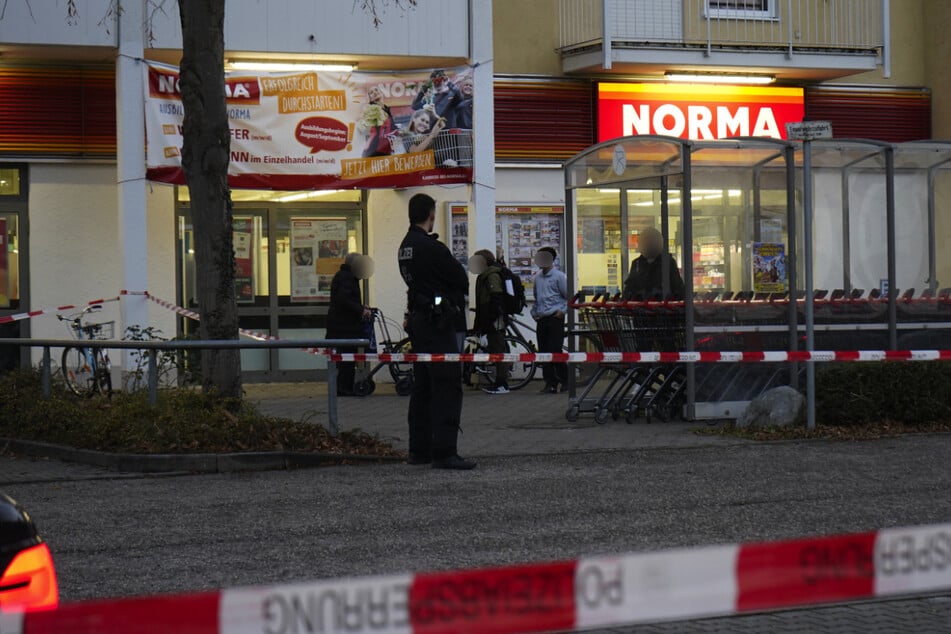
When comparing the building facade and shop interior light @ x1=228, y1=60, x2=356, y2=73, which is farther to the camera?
shop interior light @ x1=228, y1=60, x2=356, y2=73

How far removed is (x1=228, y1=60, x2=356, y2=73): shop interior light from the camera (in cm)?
1842

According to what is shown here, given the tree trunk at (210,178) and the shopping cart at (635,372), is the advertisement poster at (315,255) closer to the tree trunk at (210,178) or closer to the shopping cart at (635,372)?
the shopping cart at (635,372)

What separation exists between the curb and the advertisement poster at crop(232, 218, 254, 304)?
8.50 metres

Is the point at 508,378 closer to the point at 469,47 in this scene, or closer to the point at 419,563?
the point at 469,47

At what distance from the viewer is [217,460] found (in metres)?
11.0

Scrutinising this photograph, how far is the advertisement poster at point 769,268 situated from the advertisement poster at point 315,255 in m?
7.53

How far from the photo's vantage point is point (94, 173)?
61.7ft

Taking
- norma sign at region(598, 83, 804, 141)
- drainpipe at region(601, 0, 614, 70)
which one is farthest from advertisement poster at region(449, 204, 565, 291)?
drainpipe at region(601, 0, 614, 70)

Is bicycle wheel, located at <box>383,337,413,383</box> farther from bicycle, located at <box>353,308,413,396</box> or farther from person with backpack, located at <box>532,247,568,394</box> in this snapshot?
person with backpack, located at <box>532,247,568,394</box>

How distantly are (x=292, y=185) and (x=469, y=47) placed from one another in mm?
2908

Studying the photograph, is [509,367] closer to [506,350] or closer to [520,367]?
[506,350]

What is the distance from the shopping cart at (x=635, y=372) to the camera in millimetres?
14109

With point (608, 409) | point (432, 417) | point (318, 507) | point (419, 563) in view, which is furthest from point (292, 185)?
point (419, 563)

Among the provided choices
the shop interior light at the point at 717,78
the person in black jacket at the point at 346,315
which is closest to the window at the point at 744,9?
the shop interior light at the point at 717,78
